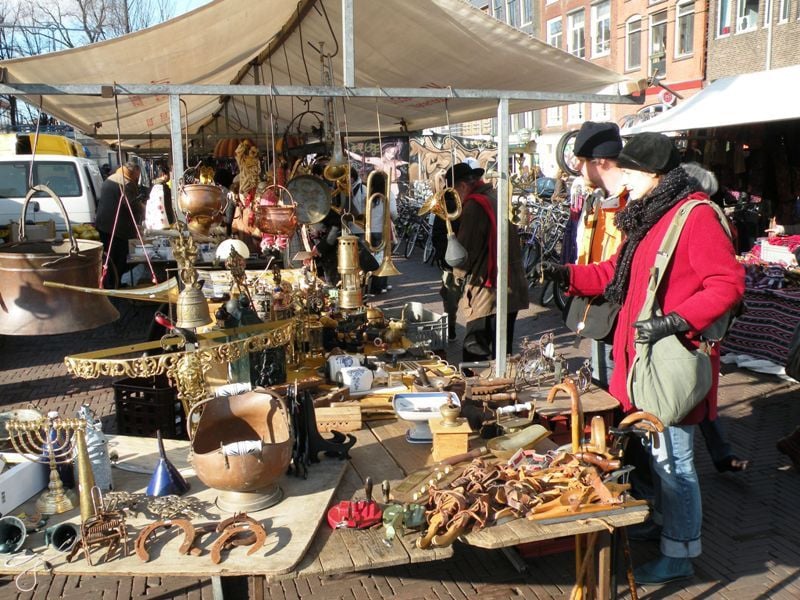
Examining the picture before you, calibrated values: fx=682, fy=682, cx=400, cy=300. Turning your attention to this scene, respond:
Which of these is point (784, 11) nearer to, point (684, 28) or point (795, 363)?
point (684, 28)

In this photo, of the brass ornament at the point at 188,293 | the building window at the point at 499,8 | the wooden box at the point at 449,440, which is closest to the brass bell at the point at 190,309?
the brass ornament at the point at 188,293

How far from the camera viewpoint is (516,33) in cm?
371

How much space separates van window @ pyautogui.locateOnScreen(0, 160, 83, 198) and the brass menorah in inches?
356

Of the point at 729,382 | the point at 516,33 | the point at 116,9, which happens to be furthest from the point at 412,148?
the point at 516,33

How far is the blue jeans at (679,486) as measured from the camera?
2814mm

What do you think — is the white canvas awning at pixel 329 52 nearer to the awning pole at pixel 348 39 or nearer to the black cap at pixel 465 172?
the awning pole at pixel 348 39

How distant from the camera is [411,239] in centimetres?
1428

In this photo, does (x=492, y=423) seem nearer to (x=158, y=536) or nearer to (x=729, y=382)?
(x=158, y=536)

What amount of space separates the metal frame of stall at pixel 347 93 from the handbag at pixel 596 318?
0.43 metres

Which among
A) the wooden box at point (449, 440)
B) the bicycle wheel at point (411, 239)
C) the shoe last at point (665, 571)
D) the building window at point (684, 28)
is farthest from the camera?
the building window at point (684, 28)

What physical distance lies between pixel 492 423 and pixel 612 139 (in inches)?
64.9

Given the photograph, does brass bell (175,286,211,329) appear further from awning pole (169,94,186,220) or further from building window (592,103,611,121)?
building window (592,103,611,121)

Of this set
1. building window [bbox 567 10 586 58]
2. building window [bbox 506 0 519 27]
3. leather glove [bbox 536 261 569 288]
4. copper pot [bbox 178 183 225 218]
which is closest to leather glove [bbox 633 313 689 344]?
leather glove [bbox 536 261 569 288]

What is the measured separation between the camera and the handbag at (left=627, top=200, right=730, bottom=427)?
2.64 m
